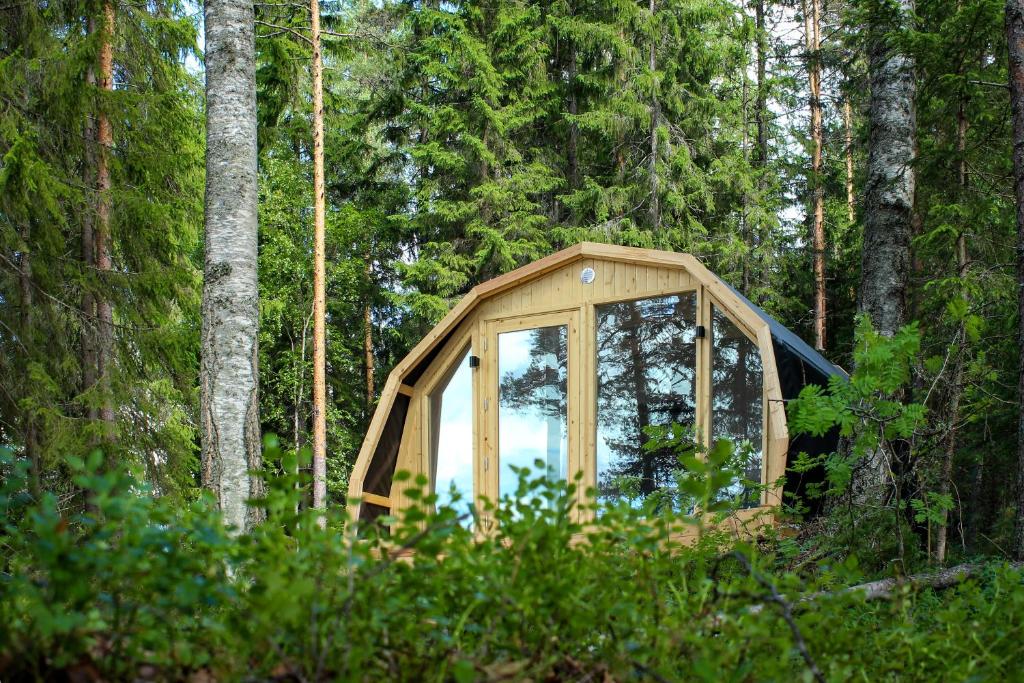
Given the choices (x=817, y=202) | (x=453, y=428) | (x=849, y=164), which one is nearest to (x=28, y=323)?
(x=453, y=428)

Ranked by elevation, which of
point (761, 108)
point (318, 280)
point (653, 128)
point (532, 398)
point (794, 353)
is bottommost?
point (532, 398)

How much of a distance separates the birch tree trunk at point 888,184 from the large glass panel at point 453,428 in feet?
11.4

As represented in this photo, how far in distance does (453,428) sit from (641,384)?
77.2 inches

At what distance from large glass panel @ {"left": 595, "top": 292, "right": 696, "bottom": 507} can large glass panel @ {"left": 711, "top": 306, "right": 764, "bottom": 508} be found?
19 cm

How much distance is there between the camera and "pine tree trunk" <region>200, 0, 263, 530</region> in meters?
4.80

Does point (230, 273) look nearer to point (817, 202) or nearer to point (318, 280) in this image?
point (318, 280)

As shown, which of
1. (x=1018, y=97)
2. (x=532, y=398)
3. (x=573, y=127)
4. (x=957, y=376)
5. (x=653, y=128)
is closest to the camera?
(x=1018, y=97)

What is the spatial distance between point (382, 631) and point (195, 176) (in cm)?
926

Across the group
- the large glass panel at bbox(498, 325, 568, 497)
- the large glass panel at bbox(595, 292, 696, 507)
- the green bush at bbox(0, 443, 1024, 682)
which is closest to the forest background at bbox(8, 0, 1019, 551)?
the large glass panel at bbox(595, 292, 696, 507)

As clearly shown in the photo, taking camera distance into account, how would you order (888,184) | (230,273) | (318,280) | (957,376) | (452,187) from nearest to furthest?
(957,376) → (230,273) → (888,184) → (318,280) → (452,187)

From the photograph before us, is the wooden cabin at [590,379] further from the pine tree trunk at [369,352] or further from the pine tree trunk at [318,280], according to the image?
the pine tree trunk at [369,352]

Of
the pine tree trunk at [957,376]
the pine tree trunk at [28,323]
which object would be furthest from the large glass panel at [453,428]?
the pine tree trunk at [957,376]

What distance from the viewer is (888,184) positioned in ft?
20.5

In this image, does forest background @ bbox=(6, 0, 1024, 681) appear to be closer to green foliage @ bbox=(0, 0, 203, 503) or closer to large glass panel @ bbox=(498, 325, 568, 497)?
green foliage @ bbox=(0, 0, 203, 503)
